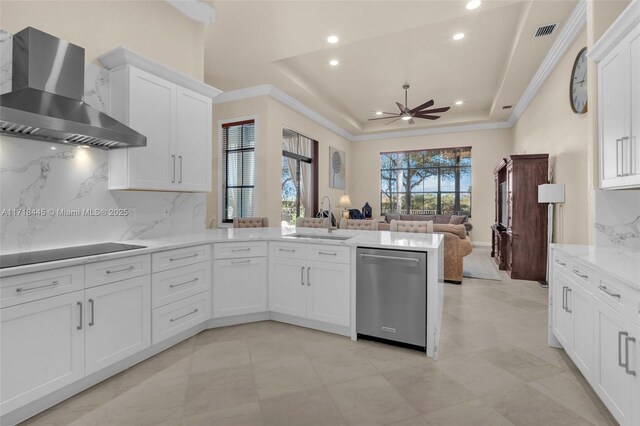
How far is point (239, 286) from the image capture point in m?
3.14

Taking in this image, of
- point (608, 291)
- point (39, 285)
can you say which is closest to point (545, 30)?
point (608, 291)

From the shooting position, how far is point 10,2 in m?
2.17

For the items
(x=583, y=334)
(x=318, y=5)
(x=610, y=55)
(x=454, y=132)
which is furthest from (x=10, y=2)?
(x=454, y=132)

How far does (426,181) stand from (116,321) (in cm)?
887

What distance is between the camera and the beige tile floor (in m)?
1.83

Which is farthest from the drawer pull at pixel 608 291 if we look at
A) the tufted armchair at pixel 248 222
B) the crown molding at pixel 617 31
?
the tufted armchair at pixel 248 222

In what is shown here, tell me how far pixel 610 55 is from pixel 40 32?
13.6ft

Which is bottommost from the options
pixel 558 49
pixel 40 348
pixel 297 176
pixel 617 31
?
pixel 40 348

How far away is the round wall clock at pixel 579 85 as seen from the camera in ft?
12.0

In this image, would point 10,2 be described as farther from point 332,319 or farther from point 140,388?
point 332,319

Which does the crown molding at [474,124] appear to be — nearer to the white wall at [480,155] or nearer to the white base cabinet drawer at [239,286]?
the white wall at [480,155]

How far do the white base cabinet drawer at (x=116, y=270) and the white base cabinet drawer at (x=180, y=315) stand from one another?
38 cm

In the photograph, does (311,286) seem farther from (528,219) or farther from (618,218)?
(528,219)

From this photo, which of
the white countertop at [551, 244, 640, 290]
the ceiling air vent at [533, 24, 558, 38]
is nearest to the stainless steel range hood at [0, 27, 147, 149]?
the white countertop at [551, 244, 640, 290]
